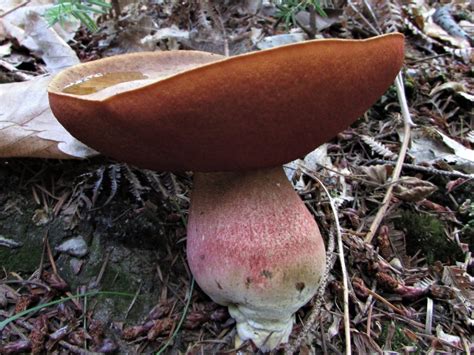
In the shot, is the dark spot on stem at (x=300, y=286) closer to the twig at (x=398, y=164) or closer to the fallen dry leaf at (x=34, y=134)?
the twig at (x=398, y=164)

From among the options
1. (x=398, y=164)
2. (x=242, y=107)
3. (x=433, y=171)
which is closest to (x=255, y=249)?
(x=242, y=107)

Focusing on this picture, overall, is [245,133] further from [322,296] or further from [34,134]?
[34,134]

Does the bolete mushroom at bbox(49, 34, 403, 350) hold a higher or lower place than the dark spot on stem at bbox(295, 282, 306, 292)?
higher

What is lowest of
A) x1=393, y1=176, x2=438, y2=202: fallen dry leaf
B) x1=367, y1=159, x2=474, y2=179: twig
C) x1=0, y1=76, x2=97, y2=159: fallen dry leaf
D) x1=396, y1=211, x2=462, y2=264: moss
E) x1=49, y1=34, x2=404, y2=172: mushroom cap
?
x1=396, y1=211, x2=462, y2=264: moss

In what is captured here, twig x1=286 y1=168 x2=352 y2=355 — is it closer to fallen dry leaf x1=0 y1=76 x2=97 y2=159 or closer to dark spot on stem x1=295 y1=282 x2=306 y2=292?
dark spot on stem x1=295 y1=282 x2=306 y2=292

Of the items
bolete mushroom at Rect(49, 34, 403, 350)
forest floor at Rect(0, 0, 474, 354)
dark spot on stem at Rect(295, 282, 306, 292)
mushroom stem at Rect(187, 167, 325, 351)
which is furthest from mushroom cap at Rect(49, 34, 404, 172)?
forest floor at Rect(0, 0, 474, 354)

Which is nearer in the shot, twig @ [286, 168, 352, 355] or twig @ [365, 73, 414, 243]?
twig @ [286, 168, 352, 355]
